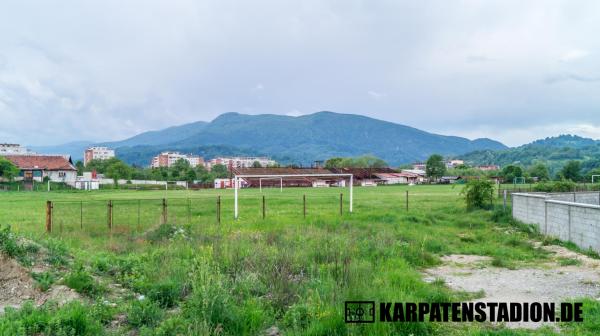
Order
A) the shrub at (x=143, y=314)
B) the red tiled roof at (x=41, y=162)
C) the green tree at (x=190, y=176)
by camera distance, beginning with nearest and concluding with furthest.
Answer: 1. the shrub at (x=143, y=314)
2. the red tiled roof at (x=41, y=162)
3. the green tree at (x=190, y=176)

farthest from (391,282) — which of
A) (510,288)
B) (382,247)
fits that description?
(382,247)

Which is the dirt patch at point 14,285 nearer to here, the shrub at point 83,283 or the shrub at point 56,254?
the shrub at point 83,283

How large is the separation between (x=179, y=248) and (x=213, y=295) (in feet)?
15.2

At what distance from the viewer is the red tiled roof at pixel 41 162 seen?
265 feet

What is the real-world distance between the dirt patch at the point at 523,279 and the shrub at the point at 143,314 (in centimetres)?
485

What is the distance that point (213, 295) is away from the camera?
5.81 meters

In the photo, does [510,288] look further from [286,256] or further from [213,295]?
[213,295]

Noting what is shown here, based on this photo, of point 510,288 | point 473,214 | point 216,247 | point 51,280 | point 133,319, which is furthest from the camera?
point 473,214

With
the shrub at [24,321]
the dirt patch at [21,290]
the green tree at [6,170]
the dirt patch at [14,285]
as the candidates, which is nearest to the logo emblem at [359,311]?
the shrub at [24,321]

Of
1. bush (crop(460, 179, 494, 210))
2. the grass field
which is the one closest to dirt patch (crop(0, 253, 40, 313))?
the grass field

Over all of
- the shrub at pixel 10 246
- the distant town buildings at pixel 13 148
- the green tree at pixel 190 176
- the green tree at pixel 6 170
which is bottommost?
the green tree at pixel 190 176

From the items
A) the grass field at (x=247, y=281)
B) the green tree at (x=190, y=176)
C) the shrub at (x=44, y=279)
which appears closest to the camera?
the grass field at (x=247, y=281)

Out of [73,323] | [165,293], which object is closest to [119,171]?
[165,293]

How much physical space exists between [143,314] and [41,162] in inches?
3554
